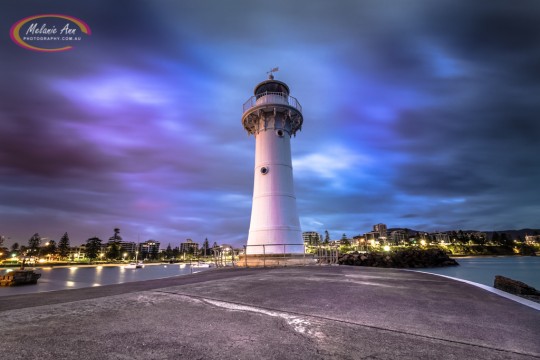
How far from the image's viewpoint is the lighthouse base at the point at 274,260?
54.3ft

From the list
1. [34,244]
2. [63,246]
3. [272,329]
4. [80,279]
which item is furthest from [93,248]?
[272,329]

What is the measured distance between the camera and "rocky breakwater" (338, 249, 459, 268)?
4238 centimetres

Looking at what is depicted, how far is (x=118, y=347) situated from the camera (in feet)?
8.76

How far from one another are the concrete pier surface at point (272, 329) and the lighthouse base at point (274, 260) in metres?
11.6

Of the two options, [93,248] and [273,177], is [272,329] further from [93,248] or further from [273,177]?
[93,248]

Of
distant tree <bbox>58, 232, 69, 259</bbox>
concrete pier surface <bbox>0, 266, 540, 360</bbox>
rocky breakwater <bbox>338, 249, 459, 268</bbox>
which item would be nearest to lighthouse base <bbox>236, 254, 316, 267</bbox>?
concrete pier surface <bbox>0, 266, 540, 360</bbox>

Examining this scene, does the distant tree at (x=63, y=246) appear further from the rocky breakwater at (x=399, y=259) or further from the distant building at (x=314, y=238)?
the distant building at (x=314, y=238)

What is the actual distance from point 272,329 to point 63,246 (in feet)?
701

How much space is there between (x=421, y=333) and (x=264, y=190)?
15.6m

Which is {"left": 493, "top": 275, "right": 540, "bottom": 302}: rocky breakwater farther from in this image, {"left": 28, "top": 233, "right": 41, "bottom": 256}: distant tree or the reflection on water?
{"left": 28, "top": 233, "right": 41, "bottom": 256}: distant tree

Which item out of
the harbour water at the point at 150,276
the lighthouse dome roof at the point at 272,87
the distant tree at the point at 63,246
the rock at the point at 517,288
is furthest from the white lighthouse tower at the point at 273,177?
the distant tree at the point at 63,246

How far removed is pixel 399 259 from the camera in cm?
5025

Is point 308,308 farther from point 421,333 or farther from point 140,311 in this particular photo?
point 140,311

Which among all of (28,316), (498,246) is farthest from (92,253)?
(498,246)
